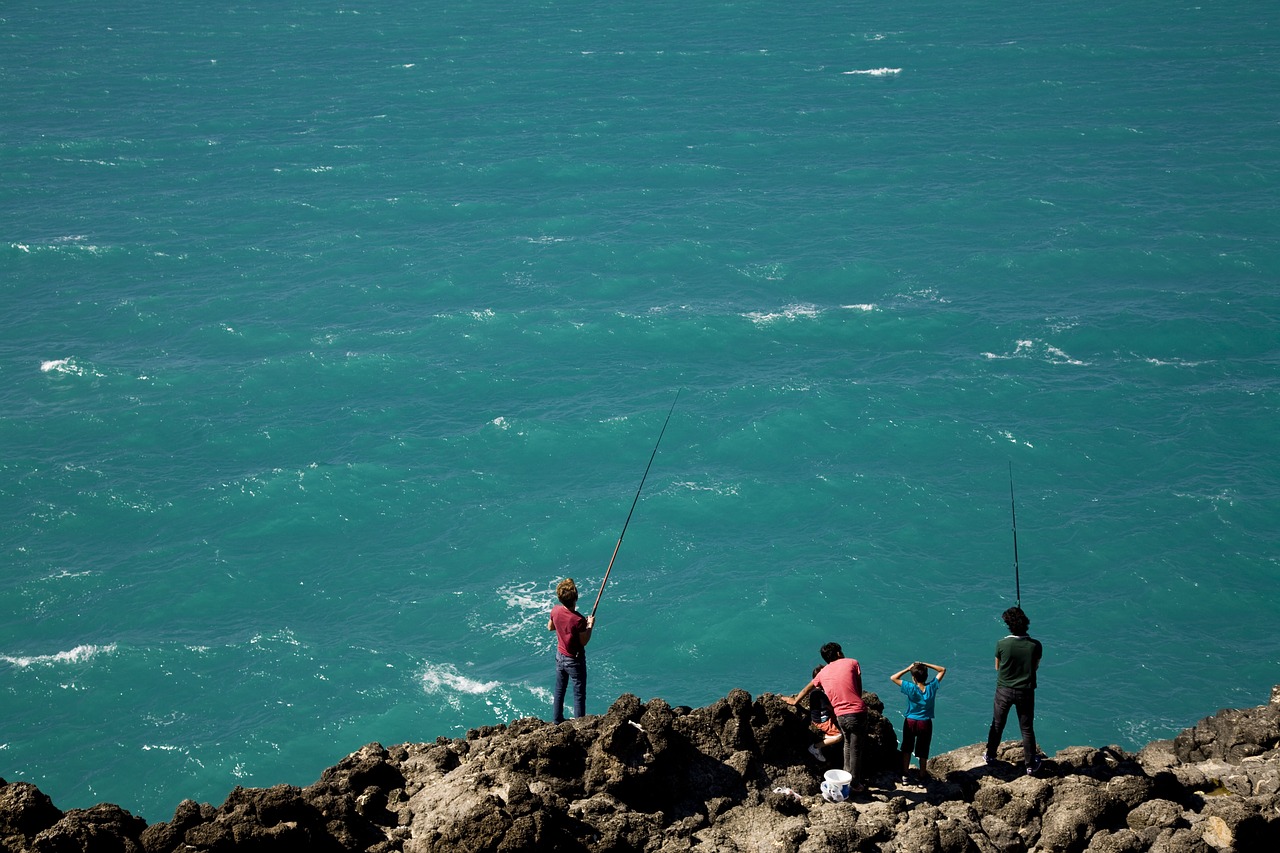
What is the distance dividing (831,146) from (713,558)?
4419 centimetres

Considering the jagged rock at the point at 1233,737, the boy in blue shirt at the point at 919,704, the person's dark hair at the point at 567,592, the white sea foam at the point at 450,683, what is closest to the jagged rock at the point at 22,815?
the person's dark hair at the point at 567,592

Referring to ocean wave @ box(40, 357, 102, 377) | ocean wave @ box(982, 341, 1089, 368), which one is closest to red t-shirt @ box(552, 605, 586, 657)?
ocean wave @ box(982, 341, 1089, 368)

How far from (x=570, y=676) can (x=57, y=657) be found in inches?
966

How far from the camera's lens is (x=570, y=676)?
1761 centimetres

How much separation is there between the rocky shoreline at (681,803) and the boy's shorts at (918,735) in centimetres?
45

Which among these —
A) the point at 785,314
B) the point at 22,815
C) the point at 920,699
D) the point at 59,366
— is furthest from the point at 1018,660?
the point at 59,366

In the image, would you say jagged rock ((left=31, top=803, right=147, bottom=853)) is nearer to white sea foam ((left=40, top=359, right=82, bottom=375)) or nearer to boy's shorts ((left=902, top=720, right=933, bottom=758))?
boy's shorts ((left=902, top=720, right=933, bottom=758))

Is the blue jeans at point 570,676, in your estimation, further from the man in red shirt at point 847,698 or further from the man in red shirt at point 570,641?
the man in red shirt at point 847,698

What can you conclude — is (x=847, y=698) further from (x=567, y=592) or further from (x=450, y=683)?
(x=450, y=683)

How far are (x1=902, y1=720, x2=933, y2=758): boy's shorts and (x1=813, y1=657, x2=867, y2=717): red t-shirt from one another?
108 cm

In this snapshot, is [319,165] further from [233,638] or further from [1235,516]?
[1235,516]

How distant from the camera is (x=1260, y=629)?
3544cm

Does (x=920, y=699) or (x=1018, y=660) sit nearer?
(x=1018, y=660)

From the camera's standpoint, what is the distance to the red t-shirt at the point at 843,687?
1559cm
